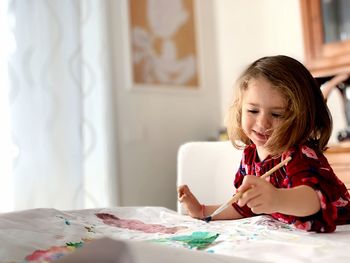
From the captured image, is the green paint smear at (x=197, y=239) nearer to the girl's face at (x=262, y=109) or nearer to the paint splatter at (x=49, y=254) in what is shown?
A: the paint splatter at (x=49, y=254)

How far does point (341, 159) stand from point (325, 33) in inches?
24.6

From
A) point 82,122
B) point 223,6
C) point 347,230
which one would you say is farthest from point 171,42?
point 347,230

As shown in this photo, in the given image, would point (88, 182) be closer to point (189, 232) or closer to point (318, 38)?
point (318, 38)

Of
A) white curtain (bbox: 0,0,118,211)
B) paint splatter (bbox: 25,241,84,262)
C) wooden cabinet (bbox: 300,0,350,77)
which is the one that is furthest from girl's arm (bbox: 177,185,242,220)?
white curtain (bbox: 0,0,118,211)

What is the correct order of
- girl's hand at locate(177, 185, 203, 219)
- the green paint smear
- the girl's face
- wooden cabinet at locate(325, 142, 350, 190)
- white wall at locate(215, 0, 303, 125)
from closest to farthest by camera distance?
1. the green paint smear
2. the girl's face
3. girl's hand at locate(177, 185, 203, 219)
4. wooden cabinet at locate(325, 142, 350, 190)
5. white wall at locate(215, 0, 303, 125)

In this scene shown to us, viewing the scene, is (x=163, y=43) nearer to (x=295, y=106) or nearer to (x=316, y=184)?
(x=295, y=106)

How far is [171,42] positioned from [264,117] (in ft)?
6.93

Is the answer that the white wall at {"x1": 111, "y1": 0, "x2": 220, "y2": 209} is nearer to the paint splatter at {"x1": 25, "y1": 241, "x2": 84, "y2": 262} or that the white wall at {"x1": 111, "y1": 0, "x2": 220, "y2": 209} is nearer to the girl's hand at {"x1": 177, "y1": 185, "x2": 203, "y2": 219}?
the girl's hand at {"x1": 177, "y1": 185, "x2": 203, "y2": 219}

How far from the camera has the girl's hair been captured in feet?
2.91

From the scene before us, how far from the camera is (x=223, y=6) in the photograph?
Answer: 3.16m

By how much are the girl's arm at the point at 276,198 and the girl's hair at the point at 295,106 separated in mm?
125

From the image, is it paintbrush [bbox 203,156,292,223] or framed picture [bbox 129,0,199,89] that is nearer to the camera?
paintbrush [bbox 203,156,292,223]

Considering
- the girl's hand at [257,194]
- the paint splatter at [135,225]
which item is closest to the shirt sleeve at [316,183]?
the girl's hand at [257,194]

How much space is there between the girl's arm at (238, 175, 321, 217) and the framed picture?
6.71 ft
